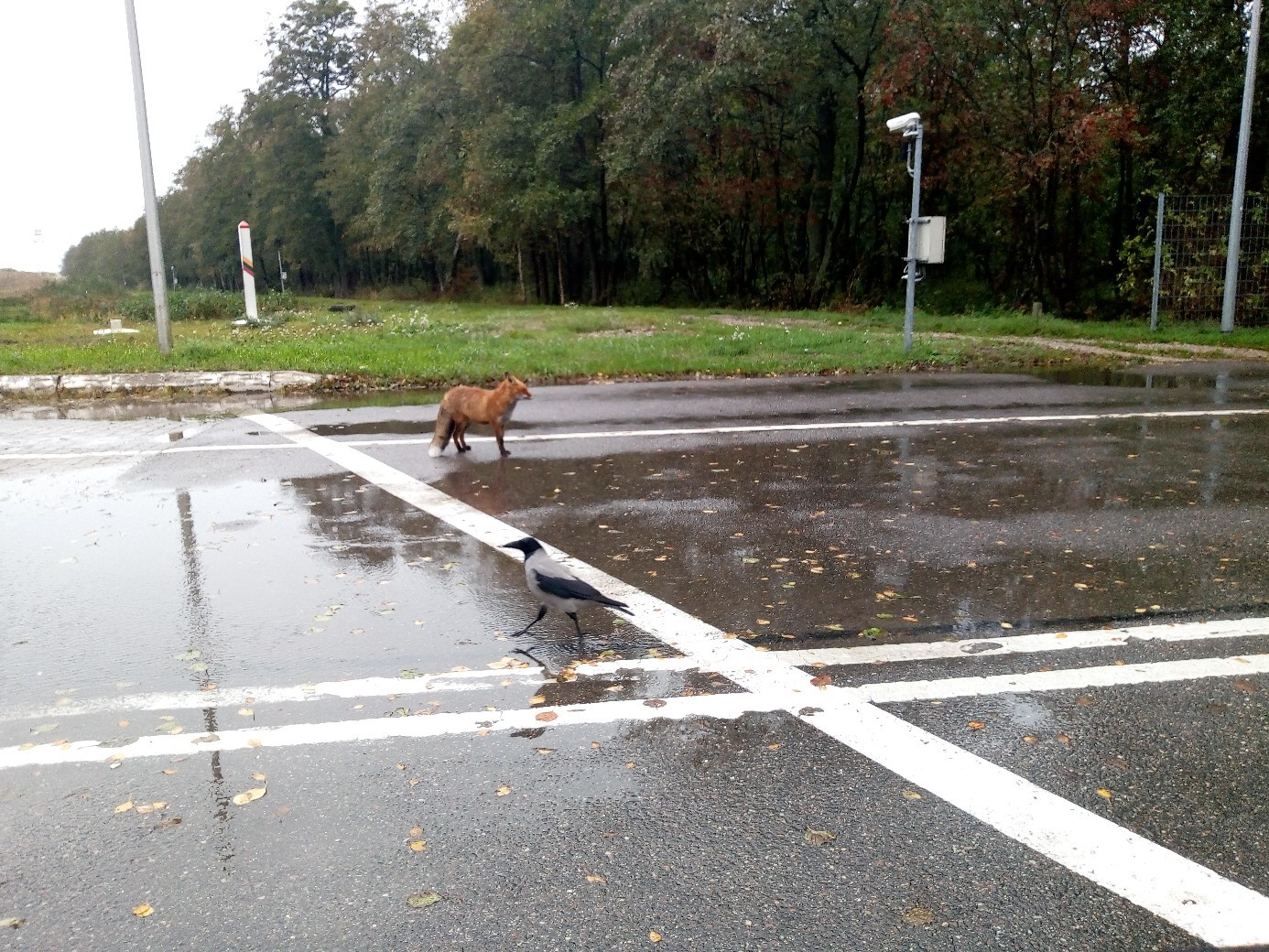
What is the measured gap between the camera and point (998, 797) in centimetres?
328

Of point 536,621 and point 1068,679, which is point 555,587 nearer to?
point 536,621

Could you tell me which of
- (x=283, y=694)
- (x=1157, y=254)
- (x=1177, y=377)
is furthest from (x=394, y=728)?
(x=1157, y=254)

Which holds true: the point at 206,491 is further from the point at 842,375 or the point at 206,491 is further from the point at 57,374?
the point at 842,375

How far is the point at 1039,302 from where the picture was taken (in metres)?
24.4

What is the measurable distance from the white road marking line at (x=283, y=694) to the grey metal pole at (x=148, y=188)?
40.7ft

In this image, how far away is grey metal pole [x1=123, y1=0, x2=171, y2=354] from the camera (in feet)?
48.0

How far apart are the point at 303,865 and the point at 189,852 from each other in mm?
387

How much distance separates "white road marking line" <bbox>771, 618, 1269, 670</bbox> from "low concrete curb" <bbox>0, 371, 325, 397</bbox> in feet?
36.3

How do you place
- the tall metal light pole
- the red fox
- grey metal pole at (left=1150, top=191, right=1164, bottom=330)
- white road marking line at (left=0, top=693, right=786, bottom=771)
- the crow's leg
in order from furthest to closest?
grey metal pole at (left=1150, top=191, right=1164, bottom=330), the tall metal light pole, the red fox, the crow's leg, white road marking line at (left=0, top=693, right=786, bottom=771)

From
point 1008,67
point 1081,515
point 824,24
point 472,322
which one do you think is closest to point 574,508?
point 1081,515

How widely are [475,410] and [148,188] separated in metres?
9.46

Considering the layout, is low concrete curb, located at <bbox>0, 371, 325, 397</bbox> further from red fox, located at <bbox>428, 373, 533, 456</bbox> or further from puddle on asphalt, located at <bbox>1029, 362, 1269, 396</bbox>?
puddle on asphalt, located at <bbox>1029, 362, 1269, 396</bbox>

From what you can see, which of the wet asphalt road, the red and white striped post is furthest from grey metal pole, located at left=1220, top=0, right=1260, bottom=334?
the red and white striped post

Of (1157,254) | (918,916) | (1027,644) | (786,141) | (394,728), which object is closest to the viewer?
(918,916)
